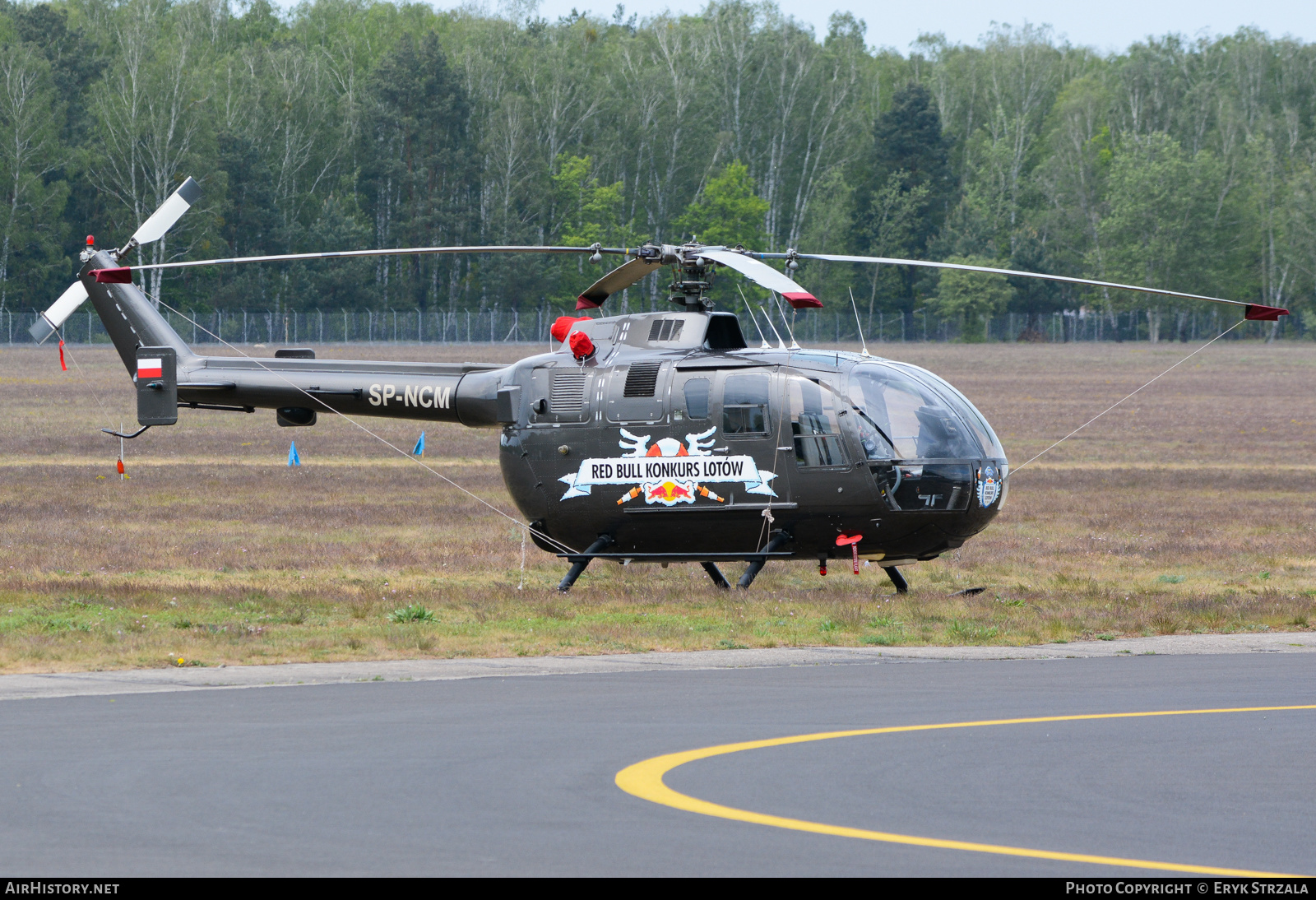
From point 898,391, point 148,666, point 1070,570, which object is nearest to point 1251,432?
point 1070,570

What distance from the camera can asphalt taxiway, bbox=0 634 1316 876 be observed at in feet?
24.3

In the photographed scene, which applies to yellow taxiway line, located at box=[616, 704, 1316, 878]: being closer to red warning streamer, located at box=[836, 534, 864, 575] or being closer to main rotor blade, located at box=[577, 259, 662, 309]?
red warning streamer, located at box=[836, 534, 864, 575]

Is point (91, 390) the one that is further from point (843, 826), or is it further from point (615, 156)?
point (843, 826)

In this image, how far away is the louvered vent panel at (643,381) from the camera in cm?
1708

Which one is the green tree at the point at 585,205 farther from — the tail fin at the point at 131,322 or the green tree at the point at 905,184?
the tail fin at the point at 131,322

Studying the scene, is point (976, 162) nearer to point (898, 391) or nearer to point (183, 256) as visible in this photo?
point (183, 256)

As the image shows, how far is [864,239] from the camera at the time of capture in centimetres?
11575

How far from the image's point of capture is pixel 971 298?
112 m

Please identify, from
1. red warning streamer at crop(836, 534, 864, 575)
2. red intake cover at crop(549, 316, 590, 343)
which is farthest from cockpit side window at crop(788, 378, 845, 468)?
red intake cover at crop(549, 316, 590, 343)

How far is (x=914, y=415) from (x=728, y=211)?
86.8 metres

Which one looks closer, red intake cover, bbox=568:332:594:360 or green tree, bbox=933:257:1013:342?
red intake cover, bbox=568:332:594:360
